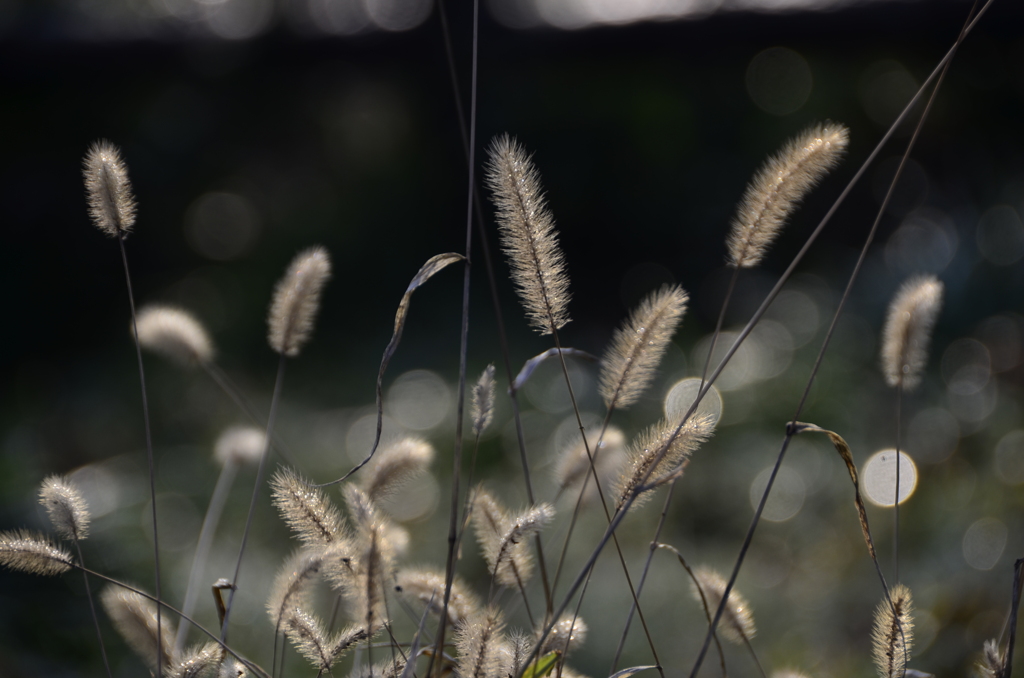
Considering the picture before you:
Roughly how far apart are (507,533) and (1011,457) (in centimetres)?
176

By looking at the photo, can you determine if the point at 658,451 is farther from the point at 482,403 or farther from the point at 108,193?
the point at 108,193

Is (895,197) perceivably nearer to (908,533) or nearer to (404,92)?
(908,533)

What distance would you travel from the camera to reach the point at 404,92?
407cm

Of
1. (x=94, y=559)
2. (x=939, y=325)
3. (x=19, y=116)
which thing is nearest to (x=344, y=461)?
(x=94, y=559)

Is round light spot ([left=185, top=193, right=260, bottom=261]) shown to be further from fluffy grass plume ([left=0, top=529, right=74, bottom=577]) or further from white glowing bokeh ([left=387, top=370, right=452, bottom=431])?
fluffy grass plume ([left=0, top=529, right=74, bottom=577])

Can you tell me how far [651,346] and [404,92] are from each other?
140 inches

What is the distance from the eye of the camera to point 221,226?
4.16 m

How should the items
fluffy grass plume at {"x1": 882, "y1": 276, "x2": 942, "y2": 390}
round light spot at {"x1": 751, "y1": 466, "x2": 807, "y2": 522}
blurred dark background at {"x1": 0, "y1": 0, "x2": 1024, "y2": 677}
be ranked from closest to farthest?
fluffy grass plume at {"x1": 882, "y1": 276, "x2": 942, "y2": 390}
round light spot at {"x1": 751, "y1": 466, "x2": 807, "y2": 522}
blurred dark background at {"x1": 0, "y1": 0, "x2": 1024, "y2": 677}

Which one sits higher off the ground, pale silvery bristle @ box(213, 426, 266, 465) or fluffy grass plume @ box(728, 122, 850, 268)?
fluffy grass plume @ box(728, 122, 850, 268)

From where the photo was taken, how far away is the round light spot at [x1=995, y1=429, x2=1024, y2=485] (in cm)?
180

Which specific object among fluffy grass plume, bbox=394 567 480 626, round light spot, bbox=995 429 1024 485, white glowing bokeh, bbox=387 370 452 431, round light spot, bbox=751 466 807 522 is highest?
fluffy grass plume, bbox=394 567 480 626

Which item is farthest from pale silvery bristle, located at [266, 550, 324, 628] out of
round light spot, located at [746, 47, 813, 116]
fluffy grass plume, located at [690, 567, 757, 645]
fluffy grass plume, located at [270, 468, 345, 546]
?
round light spot, located at [746, 47, 813, 116]

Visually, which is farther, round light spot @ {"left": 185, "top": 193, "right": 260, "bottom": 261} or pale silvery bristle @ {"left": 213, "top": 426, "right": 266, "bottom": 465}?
round light spot @ {"left": 185, "top": 193, "right": 260, "bottom": 261}

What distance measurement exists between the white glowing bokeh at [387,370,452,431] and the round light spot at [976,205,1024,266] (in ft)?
7.67
